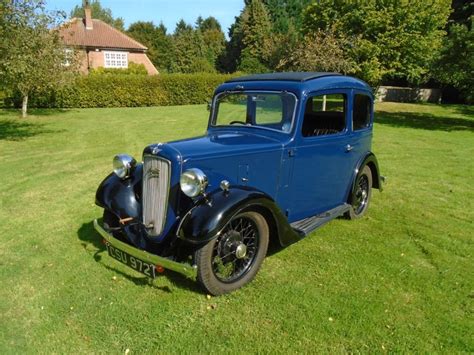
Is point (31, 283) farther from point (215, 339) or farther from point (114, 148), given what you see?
point (114, 148)

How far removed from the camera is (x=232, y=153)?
12.5 ft

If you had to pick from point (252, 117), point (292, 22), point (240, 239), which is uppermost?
point (292, 22)

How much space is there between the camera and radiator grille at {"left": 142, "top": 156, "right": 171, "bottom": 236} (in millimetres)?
3631

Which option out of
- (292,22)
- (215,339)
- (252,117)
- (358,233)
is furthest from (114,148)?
(292,22)

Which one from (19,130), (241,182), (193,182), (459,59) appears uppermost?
(459,59)

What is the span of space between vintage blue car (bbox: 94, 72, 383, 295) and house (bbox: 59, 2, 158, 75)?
32.9 metres

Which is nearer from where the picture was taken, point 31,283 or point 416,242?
point 31,283

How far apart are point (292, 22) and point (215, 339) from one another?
50.2 metres

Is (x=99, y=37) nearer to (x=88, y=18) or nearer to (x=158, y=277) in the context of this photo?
(x=88, y=18)

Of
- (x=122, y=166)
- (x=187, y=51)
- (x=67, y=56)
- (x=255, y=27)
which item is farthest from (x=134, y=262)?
(x=187, y=51)

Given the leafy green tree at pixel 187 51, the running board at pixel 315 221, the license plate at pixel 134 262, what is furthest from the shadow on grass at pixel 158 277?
the leafy green tree at pixel 187 51

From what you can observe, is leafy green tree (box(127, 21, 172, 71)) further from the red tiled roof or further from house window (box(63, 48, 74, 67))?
house window (box(63, 48, 74, 67))

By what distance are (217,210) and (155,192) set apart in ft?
2.53

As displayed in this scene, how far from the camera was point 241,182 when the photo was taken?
3914mm
